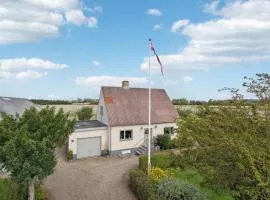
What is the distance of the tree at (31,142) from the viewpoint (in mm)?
13938

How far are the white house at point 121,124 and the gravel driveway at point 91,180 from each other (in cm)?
175

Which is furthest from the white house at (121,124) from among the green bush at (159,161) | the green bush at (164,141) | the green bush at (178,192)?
the green bush at (178,192)

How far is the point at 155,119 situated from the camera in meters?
33.0

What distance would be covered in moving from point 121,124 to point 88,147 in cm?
414

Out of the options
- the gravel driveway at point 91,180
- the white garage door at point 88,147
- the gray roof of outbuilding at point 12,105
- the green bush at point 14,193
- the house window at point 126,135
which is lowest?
the gravel driveway at point 91,180

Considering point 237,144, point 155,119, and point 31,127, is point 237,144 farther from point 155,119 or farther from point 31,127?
point 155,119

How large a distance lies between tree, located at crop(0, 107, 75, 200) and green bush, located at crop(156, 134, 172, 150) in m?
17.8

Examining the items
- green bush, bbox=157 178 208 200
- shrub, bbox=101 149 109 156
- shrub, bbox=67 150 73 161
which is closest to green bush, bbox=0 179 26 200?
green bush, bbox=157 178 208 200

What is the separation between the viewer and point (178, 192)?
16391 mm

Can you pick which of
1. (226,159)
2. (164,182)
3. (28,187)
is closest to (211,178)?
(226,159)

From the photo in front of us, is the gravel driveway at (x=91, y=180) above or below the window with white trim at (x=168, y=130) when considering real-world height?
below

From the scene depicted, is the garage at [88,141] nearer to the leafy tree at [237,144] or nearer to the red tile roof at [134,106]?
the red tile roof at [134,106]

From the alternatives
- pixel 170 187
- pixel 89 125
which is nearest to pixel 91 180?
pixel 170 187

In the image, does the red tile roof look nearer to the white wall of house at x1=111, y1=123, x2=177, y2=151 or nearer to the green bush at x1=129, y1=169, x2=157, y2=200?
the white wall of house at x1=111, y1=123, x2=177, y2=151
